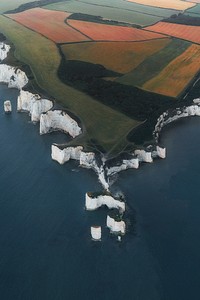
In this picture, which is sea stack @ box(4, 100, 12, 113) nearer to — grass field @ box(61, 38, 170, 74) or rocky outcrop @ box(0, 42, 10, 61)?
grass field @ box(61, 38, 170, 74)

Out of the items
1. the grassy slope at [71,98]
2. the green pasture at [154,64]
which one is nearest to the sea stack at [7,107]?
the grassy slope at [71,98]

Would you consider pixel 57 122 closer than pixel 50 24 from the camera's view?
Yes

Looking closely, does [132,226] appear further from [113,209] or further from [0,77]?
[0,77]

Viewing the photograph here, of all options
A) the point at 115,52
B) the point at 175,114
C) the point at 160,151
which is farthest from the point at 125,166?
the point at 115,52

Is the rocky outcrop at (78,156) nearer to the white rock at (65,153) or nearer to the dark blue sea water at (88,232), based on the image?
the white rock at (65,153)

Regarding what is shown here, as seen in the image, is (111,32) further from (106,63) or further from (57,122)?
(57,122)

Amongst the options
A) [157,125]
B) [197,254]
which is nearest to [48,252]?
[197,254]
